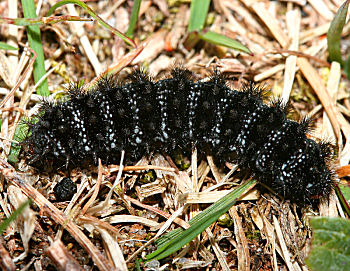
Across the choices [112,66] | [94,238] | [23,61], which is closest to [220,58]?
[112,66]

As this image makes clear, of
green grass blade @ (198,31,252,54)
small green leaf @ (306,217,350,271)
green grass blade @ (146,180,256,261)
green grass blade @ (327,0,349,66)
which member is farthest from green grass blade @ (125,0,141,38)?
small green leaf @ (306,217,350,271)

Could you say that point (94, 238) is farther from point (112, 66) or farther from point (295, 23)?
point (295, 23)

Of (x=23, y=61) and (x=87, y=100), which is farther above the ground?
(x=23, y=61)

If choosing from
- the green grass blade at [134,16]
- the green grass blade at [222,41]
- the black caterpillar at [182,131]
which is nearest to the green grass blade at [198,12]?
the green grass blade at [222,41]

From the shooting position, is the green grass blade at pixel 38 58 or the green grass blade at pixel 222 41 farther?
the green grass blade at pixel 222 41

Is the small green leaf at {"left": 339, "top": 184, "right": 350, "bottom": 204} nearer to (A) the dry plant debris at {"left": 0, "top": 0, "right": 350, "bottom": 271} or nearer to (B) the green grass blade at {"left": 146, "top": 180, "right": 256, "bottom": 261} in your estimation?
(A) the dry plant debris at {"left": 0, "top": 0, "right": 350, "bottom": 271}

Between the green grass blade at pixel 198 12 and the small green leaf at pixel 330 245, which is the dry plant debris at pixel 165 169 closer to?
the green grass blade at pixel 198 12
